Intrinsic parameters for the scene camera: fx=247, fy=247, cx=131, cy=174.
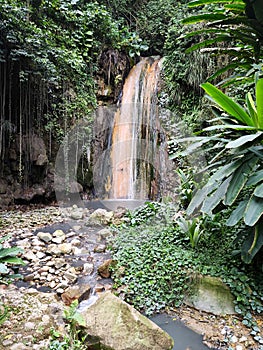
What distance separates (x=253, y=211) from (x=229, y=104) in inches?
30.3

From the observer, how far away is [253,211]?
163 cm

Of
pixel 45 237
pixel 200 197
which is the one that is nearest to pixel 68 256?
pixel 45 237

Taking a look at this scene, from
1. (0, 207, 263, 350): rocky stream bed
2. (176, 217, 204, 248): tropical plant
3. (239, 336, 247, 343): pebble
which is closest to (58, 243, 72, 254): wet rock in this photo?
(0, 207, 263, 350): rocky stream bed

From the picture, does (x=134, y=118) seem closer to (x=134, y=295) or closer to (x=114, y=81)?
(x=114, y=81)

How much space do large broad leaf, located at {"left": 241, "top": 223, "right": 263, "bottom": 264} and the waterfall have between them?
3.39 meters

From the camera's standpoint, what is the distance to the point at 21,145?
4.88m

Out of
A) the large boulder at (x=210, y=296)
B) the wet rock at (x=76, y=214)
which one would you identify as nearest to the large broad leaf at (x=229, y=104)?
the large boulder at (x=210, y=296)

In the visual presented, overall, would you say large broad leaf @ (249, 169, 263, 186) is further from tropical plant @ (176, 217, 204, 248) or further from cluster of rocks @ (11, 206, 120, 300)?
cluster of rocks @ (11, 206, 120, 300)

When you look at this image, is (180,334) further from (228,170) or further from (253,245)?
(228,170)

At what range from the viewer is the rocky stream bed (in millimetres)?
1519

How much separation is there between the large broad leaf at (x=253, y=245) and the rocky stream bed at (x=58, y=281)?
1.59 ft

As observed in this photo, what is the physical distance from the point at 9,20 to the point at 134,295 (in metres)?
4.03

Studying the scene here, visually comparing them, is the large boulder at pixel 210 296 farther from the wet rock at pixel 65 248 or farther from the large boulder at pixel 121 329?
the wet rock at pixel 65 248

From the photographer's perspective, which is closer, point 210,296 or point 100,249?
point 210,296
